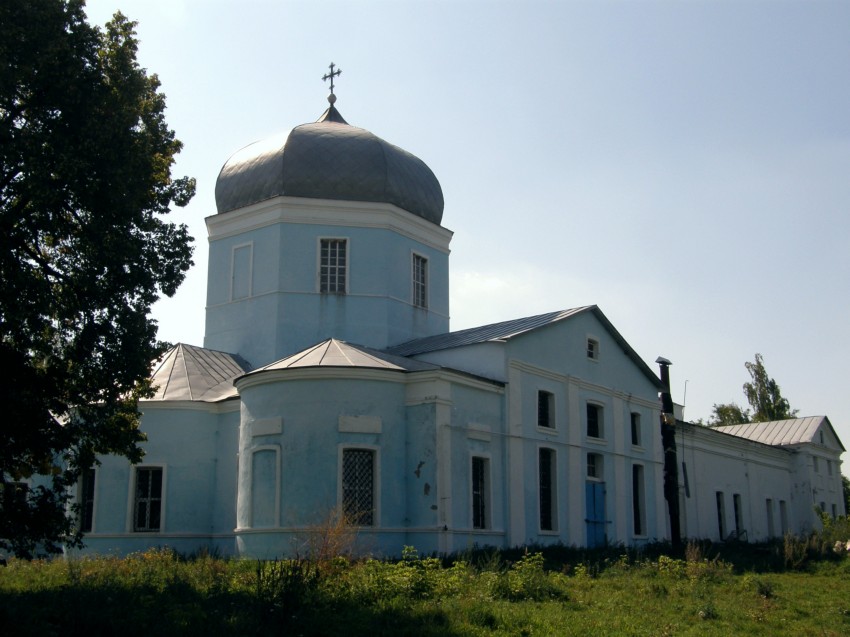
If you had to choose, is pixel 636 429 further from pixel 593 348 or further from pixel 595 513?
pixel 595 513

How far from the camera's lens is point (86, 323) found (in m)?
13.8

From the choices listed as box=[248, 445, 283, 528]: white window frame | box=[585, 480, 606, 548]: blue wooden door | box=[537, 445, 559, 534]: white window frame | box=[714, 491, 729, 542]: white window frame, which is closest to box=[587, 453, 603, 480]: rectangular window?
box=[585, 480, 606, 548]: blue wooden door

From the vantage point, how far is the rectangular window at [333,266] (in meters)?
24.1

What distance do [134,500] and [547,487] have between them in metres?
9.66

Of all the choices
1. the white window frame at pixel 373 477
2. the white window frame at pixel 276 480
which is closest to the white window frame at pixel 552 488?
the white window frame at pixel 373 477

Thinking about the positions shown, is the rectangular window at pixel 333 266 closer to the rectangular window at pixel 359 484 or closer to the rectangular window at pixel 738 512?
the rectangular window at pixel 359 484

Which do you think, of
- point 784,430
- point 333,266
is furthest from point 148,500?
point 784,430

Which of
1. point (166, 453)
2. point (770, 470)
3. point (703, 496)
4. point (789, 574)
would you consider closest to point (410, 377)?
point (166, 453)

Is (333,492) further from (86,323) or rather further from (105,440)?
(86,323)

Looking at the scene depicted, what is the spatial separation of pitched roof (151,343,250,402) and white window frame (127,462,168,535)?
158cm

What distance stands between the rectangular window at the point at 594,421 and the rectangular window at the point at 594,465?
1.78 feet

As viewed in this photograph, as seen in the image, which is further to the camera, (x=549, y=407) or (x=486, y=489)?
(x=549, y=407)

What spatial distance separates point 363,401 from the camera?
19062 millimetres

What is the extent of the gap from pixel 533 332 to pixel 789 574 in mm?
7706
